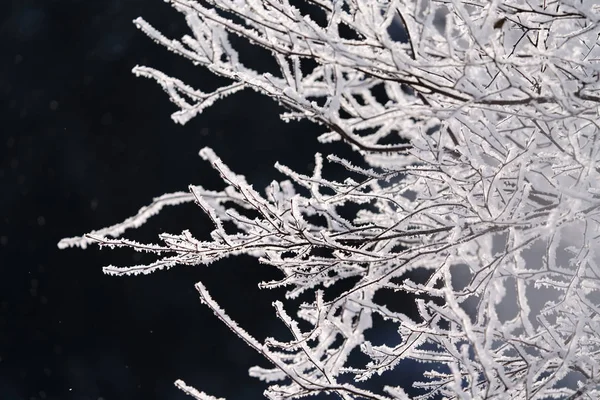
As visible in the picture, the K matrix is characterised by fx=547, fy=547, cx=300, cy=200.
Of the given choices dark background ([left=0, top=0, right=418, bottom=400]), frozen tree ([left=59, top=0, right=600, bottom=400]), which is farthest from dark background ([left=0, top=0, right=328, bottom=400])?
frozen tree ([left=59, top=0, right=600, bottom=400])

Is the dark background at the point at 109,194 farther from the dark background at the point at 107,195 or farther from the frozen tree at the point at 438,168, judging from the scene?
the frozen tree at the point at 438,168

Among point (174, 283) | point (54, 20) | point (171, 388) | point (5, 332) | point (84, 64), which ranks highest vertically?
point (54, 20)

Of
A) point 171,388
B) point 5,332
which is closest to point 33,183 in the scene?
point 5,332

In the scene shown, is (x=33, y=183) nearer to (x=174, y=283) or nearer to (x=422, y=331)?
(x=174, y=283)

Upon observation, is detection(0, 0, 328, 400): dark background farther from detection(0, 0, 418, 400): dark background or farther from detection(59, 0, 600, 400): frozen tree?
detection(59, 0, 600, 400): frozen tree

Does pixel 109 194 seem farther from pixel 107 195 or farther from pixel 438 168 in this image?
pixel 438 168

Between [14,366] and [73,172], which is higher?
[73,172]

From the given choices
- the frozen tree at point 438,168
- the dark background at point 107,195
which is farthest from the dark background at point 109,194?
the frozen tree at point 438,168
